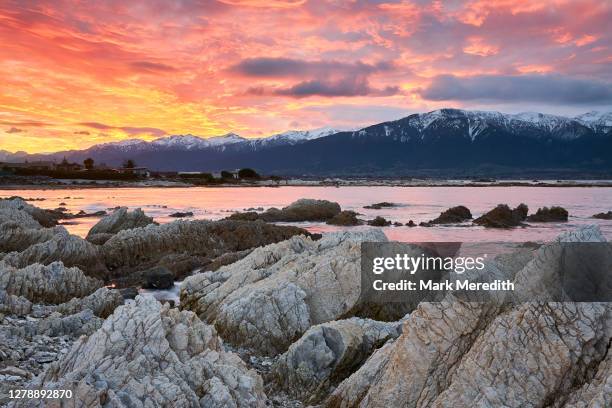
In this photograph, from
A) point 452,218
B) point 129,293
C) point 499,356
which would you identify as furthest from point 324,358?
point 452,218

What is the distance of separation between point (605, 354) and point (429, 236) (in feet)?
97.4

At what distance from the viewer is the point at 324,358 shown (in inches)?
420

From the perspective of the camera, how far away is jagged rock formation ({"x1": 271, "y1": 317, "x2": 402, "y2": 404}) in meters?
10.4

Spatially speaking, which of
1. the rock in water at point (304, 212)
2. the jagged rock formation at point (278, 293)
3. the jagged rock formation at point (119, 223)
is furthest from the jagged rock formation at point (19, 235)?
the rock in water at point (304, 212)

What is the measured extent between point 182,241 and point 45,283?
38.1 feet

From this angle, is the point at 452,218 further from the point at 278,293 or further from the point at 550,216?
the point at 278,293

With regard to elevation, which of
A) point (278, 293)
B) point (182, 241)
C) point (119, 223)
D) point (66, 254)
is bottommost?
point (182, 241)

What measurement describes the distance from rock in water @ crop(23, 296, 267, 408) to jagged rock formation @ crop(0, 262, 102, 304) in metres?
8.24

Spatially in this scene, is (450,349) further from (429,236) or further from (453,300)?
(429,236)

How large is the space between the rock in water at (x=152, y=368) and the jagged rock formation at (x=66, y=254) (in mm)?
14109

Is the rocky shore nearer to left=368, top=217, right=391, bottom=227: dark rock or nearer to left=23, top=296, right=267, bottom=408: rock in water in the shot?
left=23, top=296, right=267, bottom=408: rock in water

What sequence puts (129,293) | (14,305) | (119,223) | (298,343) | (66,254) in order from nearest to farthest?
(298,343)
(14,305)
(129,293)
(66,254)
(119,223)

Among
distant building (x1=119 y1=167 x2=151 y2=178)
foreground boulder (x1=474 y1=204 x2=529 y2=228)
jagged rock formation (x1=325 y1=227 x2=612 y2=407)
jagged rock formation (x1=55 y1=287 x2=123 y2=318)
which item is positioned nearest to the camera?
jagged rock formation (x1=325 y1=227 x2=612 y2=407)

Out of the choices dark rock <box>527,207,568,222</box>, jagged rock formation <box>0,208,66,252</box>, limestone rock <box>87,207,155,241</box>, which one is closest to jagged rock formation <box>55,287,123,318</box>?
jagged rock formation <box>0,208,66,252</box>
